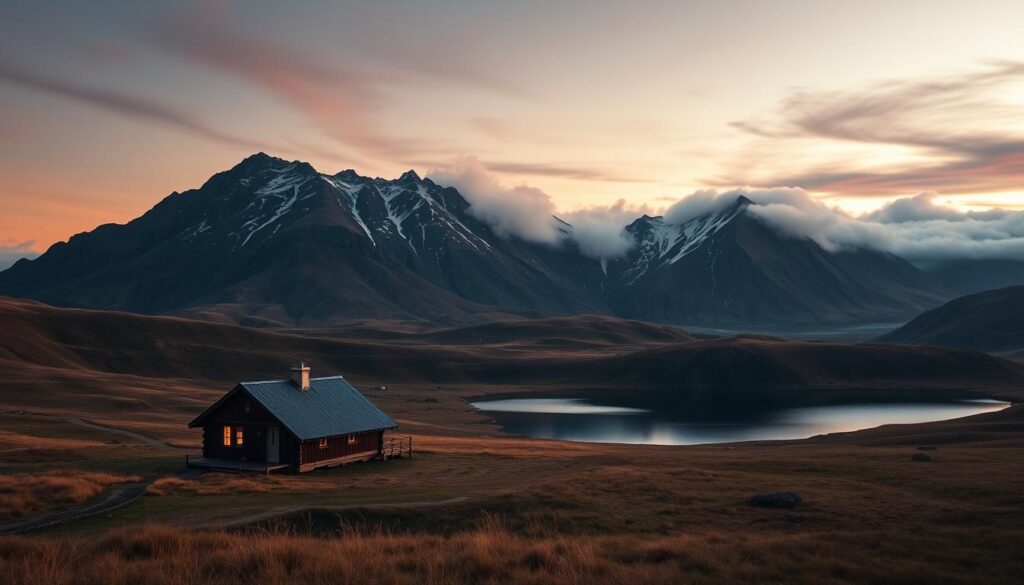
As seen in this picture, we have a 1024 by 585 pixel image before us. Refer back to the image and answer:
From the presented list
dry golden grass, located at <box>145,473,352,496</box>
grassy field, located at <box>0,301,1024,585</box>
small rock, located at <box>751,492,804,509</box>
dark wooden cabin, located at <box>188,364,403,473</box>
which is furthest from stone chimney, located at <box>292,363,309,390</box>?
small rock, located at <box>751,492,804,509</box>

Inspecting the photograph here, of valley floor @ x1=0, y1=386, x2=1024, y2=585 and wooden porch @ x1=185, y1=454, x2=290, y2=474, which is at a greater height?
valley floor @ x1=0, y1=386, x2=1024, y2=585

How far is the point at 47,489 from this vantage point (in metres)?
37.2

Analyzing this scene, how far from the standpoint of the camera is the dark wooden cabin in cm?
5484

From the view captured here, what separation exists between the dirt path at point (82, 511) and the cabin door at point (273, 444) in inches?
519

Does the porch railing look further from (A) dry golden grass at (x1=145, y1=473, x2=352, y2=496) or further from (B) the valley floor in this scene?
(A) dry golden grass at (x1=145, y1=473, x2=352, y2=496)

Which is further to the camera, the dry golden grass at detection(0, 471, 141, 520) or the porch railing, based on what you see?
the porch railing

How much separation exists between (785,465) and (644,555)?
36665 millimetres

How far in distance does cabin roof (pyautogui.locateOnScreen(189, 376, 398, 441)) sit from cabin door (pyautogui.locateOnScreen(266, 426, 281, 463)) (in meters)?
1.11

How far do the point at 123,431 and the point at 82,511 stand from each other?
45340mm

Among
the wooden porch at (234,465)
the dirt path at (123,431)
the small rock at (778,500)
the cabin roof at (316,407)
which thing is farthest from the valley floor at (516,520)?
the cabin roof at (316,407)

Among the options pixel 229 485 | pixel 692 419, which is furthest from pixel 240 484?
pixel 692 419

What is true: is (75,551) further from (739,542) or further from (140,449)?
(140,449)

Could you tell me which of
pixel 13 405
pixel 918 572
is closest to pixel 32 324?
pixel 13 405

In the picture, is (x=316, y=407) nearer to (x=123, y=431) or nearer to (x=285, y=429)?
(x=285, y=429)
